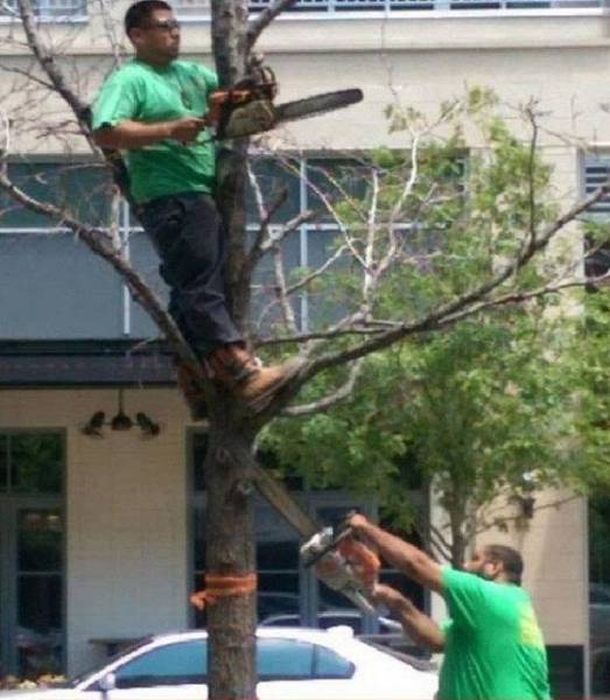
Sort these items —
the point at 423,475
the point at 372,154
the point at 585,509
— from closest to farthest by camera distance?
the point at 372,154 → the point at 423,475 → the point at 585,509

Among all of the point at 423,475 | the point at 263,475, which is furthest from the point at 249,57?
the point at 423,475

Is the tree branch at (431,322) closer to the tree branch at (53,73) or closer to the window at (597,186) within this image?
the tree branch at (53,73)

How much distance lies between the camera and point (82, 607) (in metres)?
21.1

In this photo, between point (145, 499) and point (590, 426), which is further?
point (145, 499)

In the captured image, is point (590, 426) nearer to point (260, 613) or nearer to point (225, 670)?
point (260, 613)

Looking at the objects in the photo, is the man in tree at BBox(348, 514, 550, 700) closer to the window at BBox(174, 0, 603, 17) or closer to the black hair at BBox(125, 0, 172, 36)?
the black hair at BBox(125, 0, 172, 36)

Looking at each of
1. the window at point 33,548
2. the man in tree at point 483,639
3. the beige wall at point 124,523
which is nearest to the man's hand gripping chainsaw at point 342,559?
the man in tree at point 483,639

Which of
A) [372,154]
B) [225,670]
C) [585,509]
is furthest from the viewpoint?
[585,509]

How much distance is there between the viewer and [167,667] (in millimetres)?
Result: 15477

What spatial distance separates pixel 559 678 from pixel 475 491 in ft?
14.2

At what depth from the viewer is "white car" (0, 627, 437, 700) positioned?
15.0 meters

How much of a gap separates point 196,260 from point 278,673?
8752mm

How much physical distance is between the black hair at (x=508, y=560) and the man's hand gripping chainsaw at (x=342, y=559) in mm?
783

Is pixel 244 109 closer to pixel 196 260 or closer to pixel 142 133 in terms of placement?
pixel 142 133
